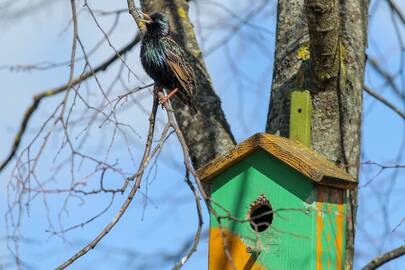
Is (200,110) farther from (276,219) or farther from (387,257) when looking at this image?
(387,257)

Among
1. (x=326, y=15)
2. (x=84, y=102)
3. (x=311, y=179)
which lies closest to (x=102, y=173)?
(x=84, y=102)

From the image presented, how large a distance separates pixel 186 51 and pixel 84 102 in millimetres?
1444

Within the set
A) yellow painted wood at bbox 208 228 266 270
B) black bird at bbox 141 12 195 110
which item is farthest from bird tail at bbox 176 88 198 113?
yellow painted wood at bbox 208 228 266 270

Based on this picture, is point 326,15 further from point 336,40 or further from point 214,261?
point 214,261

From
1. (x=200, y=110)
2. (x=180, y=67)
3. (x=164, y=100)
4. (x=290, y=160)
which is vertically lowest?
(x=290, y=160)

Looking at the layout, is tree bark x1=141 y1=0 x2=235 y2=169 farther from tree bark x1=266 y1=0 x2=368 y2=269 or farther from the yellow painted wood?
the yellow painted wood

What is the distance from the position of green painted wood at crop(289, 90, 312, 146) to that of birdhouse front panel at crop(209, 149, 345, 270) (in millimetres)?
367

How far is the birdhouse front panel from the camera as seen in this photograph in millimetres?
3750

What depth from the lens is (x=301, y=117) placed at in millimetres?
4254

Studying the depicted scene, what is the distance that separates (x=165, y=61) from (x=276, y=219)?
1.65 metres

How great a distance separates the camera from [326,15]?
4.27 metres

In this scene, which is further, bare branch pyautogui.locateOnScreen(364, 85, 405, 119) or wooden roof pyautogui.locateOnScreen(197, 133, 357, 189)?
bare branch pyautogui.locateOnScreen(364, 85, 405, 119)

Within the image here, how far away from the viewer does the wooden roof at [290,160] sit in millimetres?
3754

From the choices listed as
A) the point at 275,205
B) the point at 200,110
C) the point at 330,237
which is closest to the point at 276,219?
the point at 275,205
